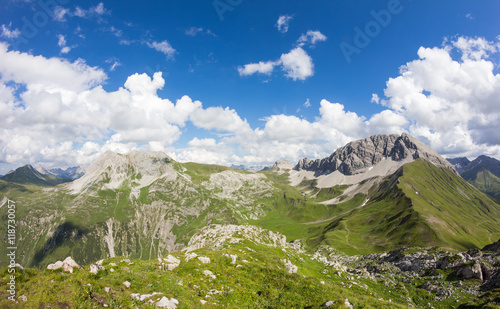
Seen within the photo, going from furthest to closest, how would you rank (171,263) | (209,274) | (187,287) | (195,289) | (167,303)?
(171,263) → (209,274) → (195,289) → (187,287) → (167,303)

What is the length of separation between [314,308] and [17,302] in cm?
2267

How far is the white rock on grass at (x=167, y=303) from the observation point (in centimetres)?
1786

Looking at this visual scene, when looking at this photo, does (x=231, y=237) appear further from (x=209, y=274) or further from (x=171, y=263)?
(x=209, y=274)

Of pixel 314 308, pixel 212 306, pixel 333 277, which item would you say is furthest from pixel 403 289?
pixel 212 306

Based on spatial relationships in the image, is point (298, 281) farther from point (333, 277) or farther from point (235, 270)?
point (333, 277)

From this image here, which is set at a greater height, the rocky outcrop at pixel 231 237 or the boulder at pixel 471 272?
the boulder at pixel 471 272

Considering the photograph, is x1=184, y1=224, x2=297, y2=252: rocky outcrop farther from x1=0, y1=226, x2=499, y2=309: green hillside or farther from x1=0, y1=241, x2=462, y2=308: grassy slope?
x1=0, y1=241, x2=462, y2=308: grassy slope

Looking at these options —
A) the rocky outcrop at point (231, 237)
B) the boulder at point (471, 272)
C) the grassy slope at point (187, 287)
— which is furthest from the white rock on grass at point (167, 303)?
the boulder at point (471, 272)

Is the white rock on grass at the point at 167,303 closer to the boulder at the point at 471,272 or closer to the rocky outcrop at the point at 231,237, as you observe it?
the rocky outcrop at the point at 231,237

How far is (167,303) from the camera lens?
18.2 meters

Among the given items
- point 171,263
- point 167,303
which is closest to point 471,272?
point 171,263

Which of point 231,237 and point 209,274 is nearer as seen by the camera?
point 209,274

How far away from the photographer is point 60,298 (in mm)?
15516

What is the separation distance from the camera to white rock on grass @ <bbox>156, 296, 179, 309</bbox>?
1786 centimetres
